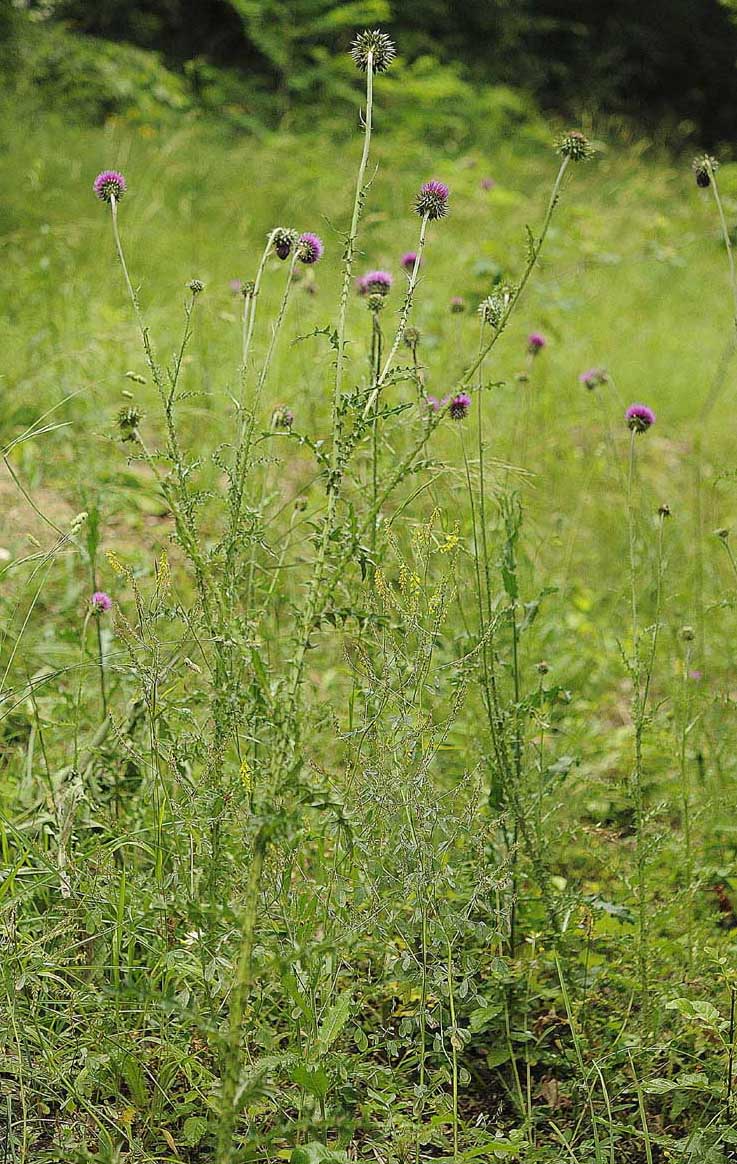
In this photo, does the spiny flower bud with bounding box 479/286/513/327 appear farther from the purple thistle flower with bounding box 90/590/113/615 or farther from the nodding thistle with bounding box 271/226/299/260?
the purple thistle flower with bounding box 90/590/113/615

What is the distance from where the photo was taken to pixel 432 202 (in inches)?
56.7

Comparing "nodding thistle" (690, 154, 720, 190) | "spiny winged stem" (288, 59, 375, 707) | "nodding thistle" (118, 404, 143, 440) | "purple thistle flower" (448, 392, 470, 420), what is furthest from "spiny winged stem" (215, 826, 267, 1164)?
"nodding thistle" (690, 154, 720, 190)

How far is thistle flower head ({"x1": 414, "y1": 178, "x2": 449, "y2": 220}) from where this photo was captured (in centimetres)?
144

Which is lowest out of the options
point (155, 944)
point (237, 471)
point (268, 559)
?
point (155, 944)

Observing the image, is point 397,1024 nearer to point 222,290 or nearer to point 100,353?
point 100,353

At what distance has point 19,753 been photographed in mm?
1733

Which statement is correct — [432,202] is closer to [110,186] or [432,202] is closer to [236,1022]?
[110,186]

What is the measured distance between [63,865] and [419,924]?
1.49ft

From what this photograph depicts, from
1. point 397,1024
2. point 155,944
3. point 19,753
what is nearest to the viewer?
point 155,944

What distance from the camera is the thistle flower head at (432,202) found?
4.73 feet

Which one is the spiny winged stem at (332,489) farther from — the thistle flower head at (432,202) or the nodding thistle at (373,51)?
the thistle flower head at (432,202)

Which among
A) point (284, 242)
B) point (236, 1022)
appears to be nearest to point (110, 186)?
point (284, 242)

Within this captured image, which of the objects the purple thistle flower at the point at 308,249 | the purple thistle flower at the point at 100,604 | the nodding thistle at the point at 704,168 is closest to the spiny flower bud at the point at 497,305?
the purple thistle flower at the point at 308,249

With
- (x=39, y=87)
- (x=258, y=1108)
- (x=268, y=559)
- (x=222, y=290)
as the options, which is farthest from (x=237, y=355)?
(x=39, y=87)
